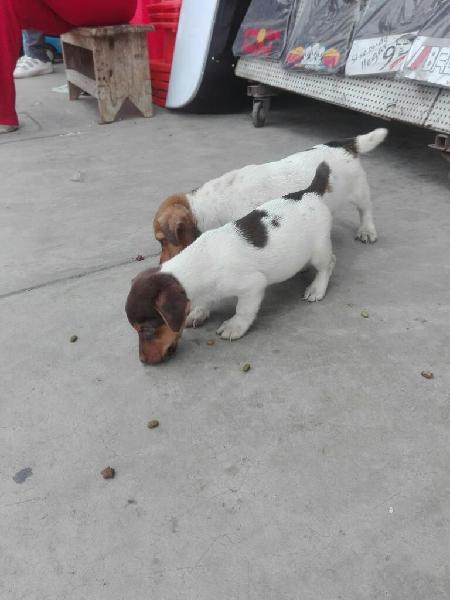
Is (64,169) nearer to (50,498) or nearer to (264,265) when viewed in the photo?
(264,265)

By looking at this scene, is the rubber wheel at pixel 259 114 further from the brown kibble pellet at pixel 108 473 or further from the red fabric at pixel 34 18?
the brown kibble pellet at pixel 108 473

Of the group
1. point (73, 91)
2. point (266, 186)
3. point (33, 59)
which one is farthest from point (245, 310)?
point (33, 59)

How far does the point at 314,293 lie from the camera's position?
304 centimetres

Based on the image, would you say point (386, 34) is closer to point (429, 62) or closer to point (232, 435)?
point (429, 62)

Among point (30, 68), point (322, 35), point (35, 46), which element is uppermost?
point (322, 35)

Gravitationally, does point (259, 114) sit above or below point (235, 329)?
below

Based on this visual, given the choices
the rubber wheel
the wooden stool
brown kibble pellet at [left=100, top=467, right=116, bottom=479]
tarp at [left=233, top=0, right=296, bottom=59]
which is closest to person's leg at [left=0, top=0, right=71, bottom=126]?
the wooden stool

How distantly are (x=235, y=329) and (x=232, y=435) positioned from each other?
0.70 metres

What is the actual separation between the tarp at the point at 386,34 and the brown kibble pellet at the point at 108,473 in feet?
12.1

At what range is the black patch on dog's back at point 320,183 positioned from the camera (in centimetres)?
300

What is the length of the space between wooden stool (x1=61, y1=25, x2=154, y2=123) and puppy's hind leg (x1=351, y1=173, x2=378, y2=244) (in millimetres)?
4127

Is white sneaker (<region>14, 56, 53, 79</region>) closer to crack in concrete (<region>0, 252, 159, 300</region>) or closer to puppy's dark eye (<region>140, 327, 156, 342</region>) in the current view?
crack in concrete (<region>0, 252, 159, 300</region>)

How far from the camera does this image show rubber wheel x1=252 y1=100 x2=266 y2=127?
250 inches

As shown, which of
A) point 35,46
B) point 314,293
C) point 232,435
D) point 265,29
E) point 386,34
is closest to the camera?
point 232,435
